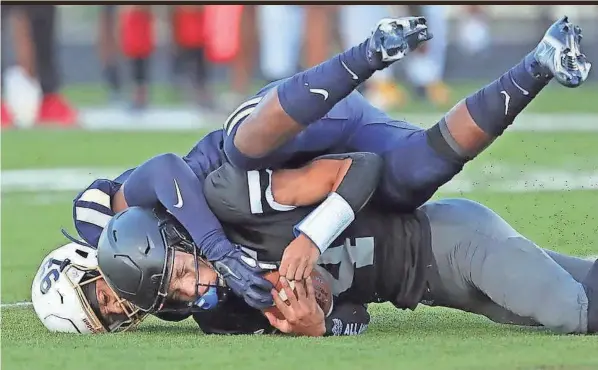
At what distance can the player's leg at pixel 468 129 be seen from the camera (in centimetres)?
417

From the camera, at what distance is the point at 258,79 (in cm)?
1836

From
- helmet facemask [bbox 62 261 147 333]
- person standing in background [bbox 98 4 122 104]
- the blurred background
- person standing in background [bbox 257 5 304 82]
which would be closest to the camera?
helmet facemask [bbox 62 261 147 333]

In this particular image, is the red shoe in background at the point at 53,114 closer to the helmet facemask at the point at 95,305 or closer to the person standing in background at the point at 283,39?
the person standing in background at the point at 283,39

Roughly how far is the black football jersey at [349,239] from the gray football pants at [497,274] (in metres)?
0.07

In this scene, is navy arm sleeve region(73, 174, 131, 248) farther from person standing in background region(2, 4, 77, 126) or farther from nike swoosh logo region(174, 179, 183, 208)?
person standing in background region(2, 4, 77, 126)

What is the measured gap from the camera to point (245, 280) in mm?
4176

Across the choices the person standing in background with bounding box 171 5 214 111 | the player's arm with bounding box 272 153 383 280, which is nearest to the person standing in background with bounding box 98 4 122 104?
the person standing in background with bounding box 171 5 214 111

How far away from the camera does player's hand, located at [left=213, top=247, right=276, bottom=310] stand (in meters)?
4.17

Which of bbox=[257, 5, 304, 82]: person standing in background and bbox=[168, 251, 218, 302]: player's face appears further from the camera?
bbox=[257, 5, 304, 82]: person standing in background

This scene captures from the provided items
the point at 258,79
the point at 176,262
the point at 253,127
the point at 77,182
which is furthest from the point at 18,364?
the point at 258,79

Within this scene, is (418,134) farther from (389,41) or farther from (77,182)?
(77,182)

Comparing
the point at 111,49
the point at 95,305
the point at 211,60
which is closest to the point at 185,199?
the point at 95,305

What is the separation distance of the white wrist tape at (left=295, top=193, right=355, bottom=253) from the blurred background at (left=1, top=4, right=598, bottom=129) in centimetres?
759

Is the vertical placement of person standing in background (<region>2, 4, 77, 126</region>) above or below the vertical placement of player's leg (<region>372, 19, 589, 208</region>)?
below
